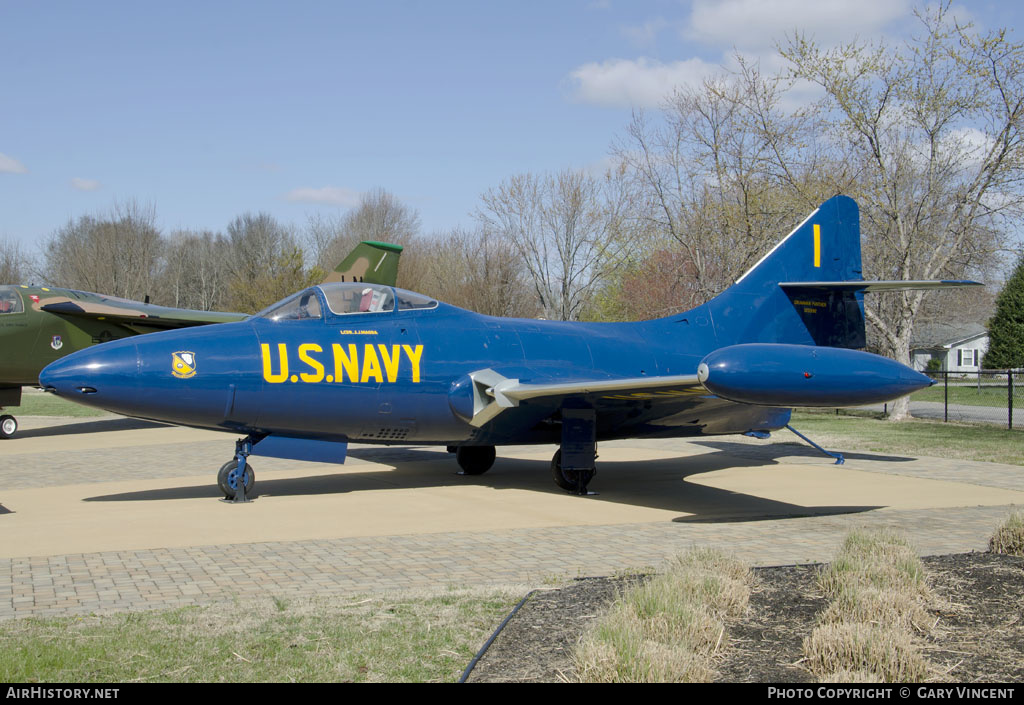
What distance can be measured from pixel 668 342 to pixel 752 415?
1.65 metres

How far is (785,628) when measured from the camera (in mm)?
5582

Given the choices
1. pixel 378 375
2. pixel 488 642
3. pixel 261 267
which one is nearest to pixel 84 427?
pixel 378 375

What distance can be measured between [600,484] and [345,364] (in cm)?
437

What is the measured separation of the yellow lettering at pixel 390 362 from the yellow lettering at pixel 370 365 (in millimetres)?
90

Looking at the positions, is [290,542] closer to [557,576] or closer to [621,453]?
[557,576]

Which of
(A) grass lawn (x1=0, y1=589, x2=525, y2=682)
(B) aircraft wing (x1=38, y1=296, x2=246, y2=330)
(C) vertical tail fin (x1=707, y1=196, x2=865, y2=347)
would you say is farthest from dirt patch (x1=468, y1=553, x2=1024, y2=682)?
(B) aircraft wing (x1=38, y1=296, x2=246, y2=330)

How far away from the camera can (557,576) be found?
285 inches

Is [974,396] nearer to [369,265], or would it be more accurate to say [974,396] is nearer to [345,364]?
[369,265]

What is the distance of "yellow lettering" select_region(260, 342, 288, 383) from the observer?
1070 centimetres

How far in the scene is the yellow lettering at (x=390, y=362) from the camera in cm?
1133

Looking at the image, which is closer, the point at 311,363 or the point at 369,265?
the point at 311,363

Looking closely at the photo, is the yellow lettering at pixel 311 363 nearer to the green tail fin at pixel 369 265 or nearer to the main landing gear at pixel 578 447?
the main landing gear at pixel 578 447

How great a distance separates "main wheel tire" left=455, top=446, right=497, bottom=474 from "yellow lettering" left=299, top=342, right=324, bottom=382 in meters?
3.82

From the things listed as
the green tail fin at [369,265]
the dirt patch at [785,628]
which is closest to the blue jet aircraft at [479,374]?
the dirt patch at [785,628]
